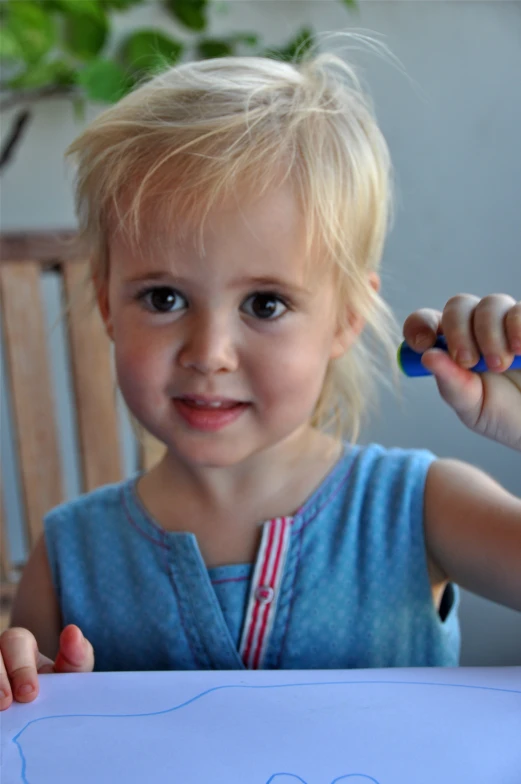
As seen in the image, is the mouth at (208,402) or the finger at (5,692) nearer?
the finger at (5,692)

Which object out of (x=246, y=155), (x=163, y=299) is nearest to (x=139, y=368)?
(x=163, y=299)

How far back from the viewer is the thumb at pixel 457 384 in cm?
47

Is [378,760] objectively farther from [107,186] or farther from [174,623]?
[107,186]

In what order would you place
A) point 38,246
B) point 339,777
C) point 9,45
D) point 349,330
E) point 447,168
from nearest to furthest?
1. point 339,777
2. point 349,330
3. point 447,168
4. point 38,246
5. point 9,45

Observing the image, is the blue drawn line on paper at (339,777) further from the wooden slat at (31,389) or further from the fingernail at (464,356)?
the wooden slat at (31,389)

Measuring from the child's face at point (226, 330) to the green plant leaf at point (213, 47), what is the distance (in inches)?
33.0

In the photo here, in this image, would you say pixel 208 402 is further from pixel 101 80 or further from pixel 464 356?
pixel 101 80

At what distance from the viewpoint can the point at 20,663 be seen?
0.46 metres

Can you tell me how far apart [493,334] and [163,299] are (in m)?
0.24

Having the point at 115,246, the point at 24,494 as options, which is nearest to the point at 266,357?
the point at 115,246

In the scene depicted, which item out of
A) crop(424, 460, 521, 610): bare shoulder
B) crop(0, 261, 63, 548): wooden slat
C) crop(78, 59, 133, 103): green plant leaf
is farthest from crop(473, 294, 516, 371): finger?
crop(78, 59, 133, 103): green plant leaf

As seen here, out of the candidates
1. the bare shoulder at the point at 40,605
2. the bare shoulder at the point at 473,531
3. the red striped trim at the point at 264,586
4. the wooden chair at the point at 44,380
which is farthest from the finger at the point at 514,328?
the wooden chair at the point at 44,380

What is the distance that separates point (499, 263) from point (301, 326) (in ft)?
1.00

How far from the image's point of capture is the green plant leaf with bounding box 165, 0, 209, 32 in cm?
133
